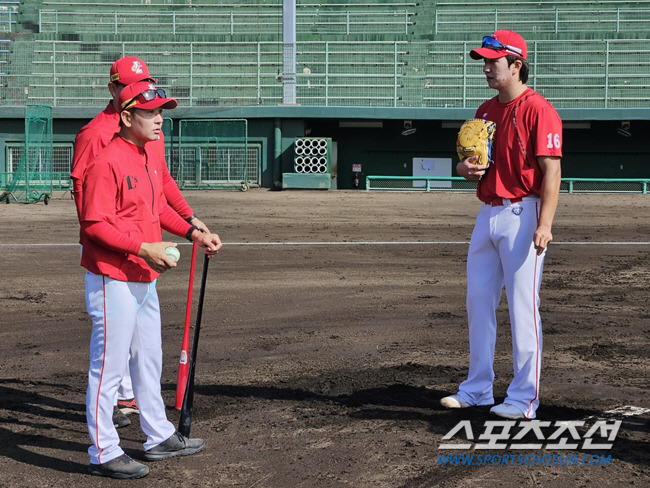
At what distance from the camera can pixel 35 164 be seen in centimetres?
2495

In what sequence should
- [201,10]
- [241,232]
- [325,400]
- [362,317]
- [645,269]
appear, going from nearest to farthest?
[325,400] < [362,317] < [645,269] < [241,232] < [201,10]

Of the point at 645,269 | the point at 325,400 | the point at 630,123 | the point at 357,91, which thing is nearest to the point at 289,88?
the point at 357,91

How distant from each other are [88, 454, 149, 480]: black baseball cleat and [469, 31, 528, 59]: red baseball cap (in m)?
3.20

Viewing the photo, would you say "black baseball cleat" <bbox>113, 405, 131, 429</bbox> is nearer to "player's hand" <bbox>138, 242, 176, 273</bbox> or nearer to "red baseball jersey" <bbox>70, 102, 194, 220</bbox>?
"red baseball jersey" <bbox>70, 102, 194, 220</bbox>

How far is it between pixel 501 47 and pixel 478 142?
0.62 m

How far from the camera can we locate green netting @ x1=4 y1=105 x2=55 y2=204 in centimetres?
2275

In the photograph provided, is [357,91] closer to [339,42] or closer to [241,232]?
[339,42]

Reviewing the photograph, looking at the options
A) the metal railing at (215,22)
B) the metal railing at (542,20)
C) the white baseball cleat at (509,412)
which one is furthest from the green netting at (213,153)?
the white baseball cleat at (509,412)

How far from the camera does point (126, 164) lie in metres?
4.57

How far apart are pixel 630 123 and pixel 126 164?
2661 cm

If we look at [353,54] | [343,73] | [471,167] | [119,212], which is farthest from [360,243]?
[353,54]

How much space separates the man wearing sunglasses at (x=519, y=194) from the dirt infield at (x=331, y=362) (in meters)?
0.41

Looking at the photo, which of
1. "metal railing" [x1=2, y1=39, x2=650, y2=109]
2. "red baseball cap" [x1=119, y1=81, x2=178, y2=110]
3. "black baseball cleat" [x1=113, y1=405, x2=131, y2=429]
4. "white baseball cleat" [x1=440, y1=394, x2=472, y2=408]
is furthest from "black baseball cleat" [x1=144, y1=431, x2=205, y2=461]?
"metal railing" [x1=2, y1=39, x2=650, y2=109]

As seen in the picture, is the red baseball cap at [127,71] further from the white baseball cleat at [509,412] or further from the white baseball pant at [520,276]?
the white baseball cleat at [509,412]
